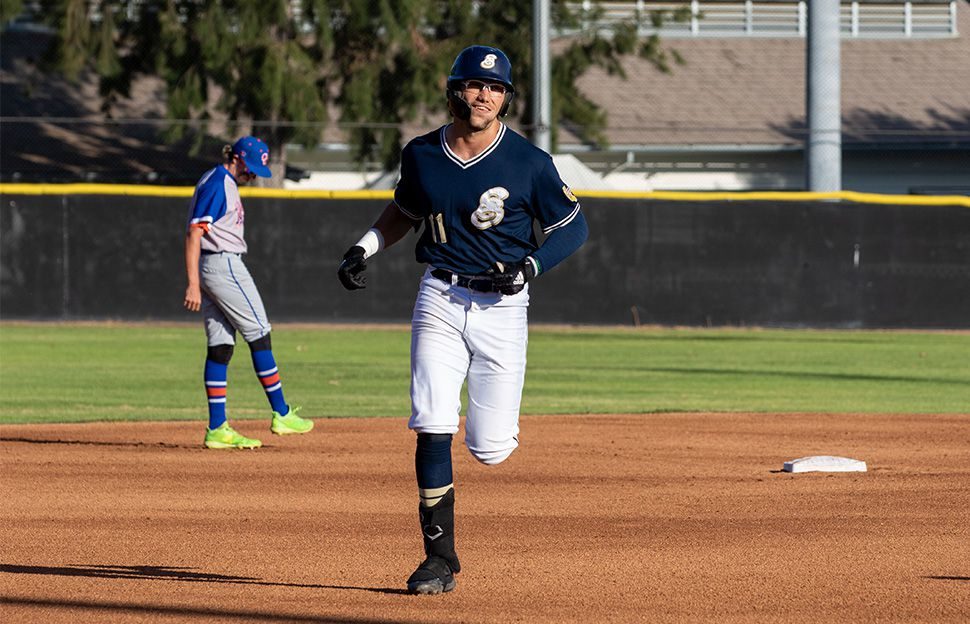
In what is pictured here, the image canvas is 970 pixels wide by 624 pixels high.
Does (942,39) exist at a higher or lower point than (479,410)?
higher

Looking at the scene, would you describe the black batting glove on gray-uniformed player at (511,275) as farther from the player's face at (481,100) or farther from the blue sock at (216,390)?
the blue sock at (216,390)

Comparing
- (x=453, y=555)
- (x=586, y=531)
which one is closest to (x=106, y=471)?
(x=586, y=531)

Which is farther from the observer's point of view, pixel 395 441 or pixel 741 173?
pixel 741 173

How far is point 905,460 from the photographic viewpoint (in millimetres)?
9547

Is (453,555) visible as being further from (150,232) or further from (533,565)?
(150,232)

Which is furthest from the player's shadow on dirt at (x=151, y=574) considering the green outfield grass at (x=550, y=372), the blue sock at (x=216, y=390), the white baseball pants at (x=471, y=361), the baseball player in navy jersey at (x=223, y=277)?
the green outfield grass at (x=550, y=372)

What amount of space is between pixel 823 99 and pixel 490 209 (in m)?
19.5

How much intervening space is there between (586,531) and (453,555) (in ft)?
4.54

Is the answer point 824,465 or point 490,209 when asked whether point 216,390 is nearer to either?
point 824,465

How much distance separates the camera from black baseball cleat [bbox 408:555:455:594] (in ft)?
18.1

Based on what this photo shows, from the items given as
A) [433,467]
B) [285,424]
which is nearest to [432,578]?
[433,467]

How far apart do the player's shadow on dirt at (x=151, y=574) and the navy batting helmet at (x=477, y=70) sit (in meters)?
1.78

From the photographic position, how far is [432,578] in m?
5.54

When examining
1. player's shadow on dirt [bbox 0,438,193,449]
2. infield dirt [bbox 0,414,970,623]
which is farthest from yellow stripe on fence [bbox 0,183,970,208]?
player's shadow on dirt [bbox 0,438,193,449]
